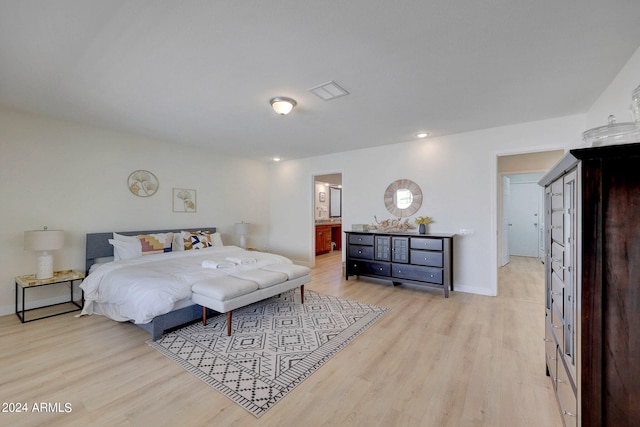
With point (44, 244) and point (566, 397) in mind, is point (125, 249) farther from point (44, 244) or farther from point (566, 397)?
point (566, 397)

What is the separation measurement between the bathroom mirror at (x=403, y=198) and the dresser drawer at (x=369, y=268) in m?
0.98

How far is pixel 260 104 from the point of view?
3.11 meters

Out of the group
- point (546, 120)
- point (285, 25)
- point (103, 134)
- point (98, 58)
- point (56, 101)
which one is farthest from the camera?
point (103, 134)

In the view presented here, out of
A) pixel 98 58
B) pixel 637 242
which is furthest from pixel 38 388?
pixel 637 242

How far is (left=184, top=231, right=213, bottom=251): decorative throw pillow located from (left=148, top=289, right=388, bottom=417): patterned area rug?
5.69 feet

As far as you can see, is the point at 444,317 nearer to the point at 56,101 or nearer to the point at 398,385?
the point at 398,385

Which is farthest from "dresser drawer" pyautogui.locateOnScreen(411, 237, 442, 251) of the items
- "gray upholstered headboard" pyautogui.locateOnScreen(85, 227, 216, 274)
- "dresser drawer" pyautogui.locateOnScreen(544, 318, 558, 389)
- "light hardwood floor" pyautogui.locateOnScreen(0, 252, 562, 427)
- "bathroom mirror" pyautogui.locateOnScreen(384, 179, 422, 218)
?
"gray upholstered headboard" pyautogui.locateOnScreen(85, 227, 216, 274)

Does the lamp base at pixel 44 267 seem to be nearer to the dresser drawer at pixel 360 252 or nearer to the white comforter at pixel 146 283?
the white comforter at pixel 146 283

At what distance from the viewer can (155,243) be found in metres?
4.11

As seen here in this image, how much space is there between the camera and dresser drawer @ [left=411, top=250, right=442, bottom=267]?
396 centimetres

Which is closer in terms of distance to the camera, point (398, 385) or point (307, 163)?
point (398, 385)

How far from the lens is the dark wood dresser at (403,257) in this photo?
394 centimetres

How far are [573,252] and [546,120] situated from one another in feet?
11.0

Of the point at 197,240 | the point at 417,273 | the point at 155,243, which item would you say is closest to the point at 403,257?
the point at 417,273
